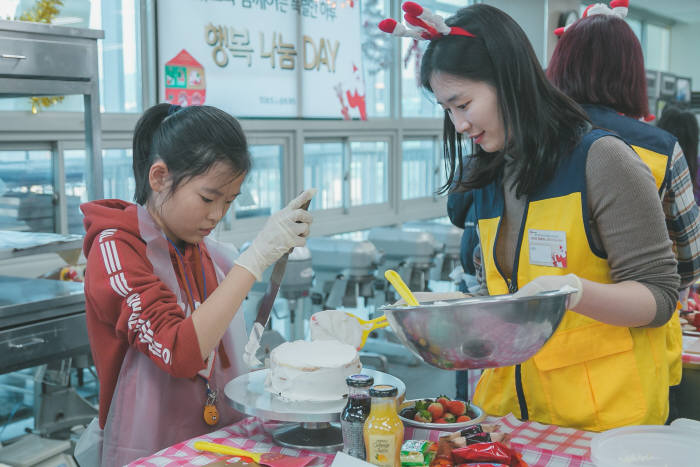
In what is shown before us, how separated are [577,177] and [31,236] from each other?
5.96ft

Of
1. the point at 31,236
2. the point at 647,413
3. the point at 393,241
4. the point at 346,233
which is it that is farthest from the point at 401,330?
the point at 346,233

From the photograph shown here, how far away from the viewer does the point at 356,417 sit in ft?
3.72

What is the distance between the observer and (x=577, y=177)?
1296 millimetres

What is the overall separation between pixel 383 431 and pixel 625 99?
1148 millimetres

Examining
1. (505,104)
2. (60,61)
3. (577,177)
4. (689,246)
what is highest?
(60,61)

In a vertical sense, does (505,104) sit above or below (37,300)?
above

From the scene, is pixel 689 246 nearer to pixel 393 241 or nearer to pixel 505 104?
pixel 505 104

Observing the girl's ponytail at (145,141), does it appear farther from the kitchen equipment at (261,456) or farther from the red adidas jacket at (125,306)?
the kitchen equipment at (261,456)

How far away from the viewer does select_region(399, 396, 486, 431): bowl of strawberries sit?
50.1 inches

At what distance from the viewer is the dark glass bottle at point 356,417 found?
1.13 m

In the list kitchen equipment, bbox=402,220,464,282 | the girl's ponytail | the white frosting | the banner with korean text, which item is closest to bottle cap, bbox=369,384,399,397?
the white frosting

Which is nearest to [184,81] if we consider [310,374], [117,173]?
[117,173]

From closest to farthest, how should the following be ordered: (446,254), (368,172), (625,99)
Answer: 1. (625,99)
2. (446,254)
3. (368,172)

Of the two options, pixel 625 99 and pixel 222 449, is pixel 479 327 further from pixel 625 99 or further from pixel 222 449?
pixel 625 99
